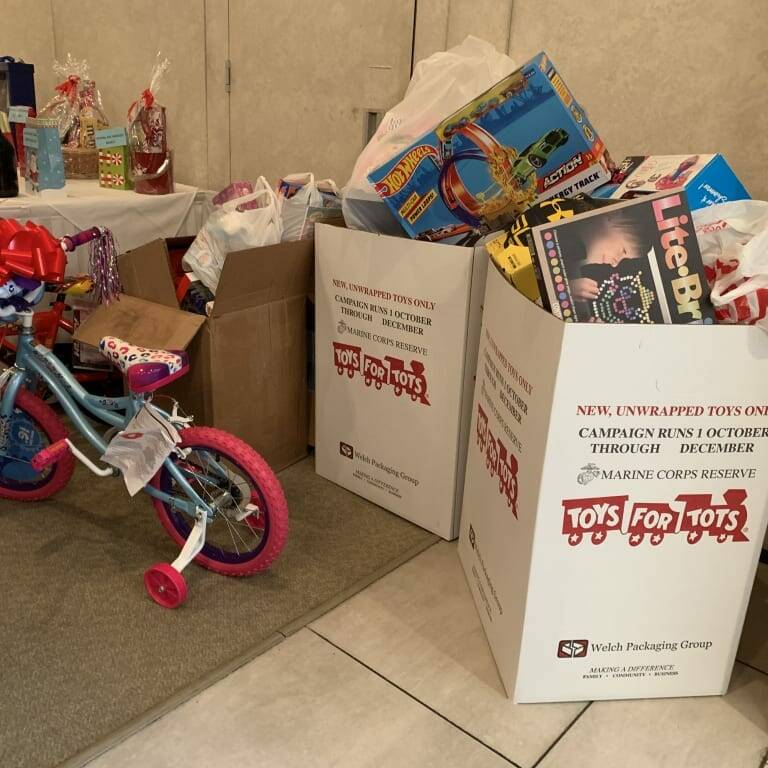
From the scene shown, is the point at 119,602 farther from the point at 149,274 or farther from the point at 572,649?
the point at 572,649

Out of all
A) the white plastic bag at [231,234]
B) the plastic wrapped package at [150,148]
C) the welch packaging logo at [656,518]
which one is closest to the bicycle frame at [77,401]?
the white plastic bag at [231,234]

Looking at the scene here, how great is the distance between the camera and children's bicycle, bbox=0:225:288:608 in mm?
1611

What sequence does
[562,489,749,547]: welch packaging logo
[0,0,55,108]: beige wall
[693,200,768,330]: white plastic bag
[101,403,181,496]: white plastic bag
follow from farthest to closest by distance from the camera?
[0,0,55,108]: beige wall, [101,403,181,496]: white plastic bag, [562,489,749,547]: welch packaging logo, [693,200,768,330]: white plastic bag

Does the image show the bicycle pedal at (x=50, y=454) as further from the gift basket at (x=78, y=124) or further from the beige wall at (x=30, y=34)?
the beige wall at (x=30, y=34)

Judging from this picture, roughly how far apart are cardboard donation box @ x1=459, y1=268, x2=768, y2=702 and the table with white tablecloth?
4.83 ft

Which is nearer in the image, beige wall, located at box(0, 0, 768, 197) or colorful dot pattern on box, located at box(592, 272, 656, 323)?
colorful dot pattern on box, located at box(592, 272, 656, 323)

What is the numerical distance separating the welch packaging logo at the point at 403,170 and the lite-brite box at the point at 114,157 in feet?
4.40

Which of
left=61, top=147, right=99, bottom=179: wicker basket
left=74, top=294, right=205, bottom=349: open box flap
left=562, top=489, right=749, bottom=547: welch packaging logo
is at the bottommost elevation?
left=562, top=489, right=749, bottom=547: welch packaging logo

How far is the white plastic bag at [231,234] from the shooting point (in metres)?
1.96

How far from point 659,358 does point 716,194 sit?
0.47m

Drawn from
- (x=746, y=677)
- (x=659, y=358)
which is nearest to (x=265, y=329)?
(x=659, y=358)

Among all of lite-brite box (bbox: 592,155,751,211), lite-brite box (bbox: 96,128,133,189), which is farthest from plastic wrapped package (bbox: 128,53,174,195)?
lite-brite box (bbox: 592,155,751,211)

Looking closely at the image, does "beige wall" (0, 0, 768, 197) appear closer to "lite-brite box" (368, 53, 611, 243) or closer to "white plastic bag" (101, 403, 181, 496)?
"lite-brite box" (368, 53, 611, 243)

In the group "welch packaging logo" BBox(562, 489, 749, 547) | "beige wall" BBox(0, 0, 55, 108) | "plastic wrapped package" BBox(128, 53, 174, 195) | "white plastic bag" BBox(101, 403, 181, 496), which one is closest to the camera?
"welch packaging logo" BBox(562, 489, 749, 547)
